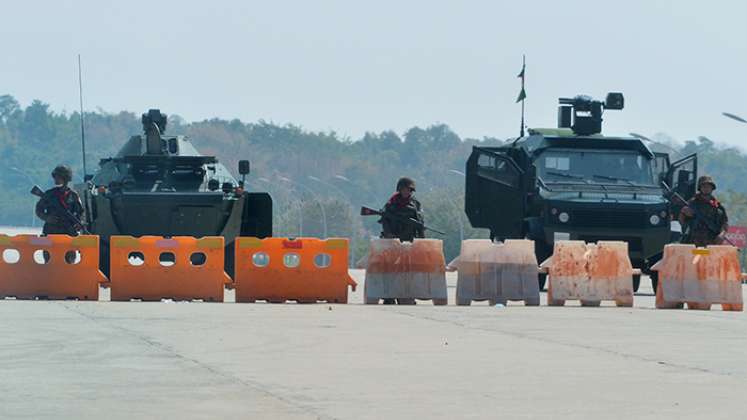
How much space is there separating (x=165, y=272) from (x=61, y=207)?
2.60 metres

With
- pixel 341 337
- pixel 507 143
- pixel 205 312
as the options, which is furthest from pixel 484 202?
pixel 341 337

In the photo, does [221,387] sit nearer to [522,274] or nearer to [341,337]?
[341,337]

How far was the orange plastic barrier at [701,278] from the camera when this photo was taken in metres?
24.9

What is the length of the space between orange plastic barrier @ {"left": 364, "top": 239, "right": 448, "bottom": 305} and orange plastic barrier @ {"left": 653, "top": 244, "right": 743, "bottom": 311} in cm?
274

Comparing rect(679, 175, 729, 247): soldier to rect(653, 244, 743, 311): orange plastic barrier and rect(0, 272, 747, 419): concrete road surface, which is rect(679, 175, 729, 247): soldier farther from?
rect(0, 272, 747, 419): concrete road surface

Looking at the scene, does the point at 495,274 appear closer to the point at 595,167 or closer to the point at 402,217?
the point at 402,217

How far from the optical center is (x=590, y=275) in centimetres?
2528

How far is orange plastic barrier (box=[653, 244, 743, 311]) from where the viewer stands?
81.8ft

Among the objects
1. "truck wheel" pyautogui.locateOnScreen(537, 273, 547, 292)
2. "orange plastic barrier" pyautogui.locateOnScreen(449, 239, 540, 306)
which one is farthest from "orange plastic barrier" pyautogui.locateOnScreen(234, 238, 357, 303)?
"truck wheel" pyautogui.locateOnScreen(537, 273, 547, 292)

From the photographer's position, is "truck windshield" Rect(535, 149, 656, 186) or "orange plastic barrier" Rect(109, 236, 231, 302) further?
"truck windshield" Rect(535, 149, 656, 186)

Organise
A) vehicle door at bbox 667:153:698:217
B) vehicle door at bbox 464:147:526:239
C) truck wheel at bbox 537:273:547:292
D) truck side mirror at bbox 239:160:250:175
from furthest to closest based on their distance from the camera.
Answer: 1. truck wheel at bbox 537:273:547:292
2. vehicle door at bbox 464:147:526:239
3. vehicle door at bbox 667:153:698:217
4. truck side mirror at bbox 239:160:250:175

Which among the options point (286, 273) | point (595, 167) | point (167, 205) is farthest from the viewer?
point (595, 167)

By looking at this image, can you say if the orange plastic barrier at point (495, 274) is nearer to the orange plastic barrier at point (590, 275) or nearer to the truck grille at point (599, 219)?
the orange plastic barrier at point (590, 275)

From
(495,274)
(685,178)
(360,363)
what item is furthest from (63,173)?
(360,363)
